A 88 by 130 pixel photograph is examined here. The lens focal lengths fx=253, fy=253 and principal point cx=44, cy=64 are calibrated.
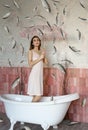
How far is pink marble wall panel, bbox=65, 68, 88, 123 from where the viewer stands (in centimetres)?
425

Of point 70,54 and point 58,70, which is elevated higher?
point 70,54

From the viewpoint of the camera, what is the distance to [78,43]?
4230 mm

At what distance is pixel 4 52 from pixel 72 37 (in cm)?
136

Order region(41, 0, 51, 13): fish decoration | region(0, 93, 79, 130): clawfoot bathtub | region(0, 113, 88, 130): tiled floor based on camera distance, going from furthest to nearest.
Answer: region(41, 0, 51, 13): fish decoration → region(0, 113, 88, 130): tiled floor → region(0, 93, 79, 130): clawfoot bathtub

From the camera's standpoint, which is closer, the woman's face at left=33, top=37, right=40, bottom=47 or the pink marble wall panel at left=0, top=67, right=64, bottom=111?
the woman's face at left=33, top=37, right=40, bottom=47

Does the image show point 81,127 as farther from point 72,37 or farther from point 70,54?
point 72,37

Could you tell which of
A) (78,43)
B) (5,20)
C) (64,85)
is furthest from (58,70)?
(5,20)

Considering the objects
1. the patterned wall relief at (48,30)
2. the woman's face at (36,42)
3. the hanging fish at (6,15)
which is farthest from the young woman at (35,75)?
the hanging fish at (6,15)

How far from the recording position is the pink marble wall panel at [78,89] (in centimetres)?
425

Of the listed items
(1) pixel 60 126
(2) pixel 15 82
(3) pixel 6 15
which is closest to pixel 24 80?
(2) pixel 15 82

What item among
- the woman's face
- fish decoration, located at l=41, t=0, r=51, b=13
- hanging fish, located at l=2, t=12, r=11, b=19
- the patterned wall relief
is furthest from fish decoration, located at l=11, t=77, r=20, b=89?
fish decoration, located at l=41, t=0, r=51, b=13

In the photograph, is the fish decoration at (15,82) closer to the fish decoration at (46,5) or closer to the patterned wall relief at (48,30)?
the patterned wall relief at (48,30)

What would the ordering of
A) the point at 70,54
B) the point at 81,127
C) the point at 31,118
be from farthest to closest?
the point at 70,54
the point at 81,127
the point at 31,118

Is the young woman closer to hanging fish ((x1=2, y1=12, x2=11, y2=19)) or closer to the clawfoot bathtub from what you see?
the clawfoot bathtub
